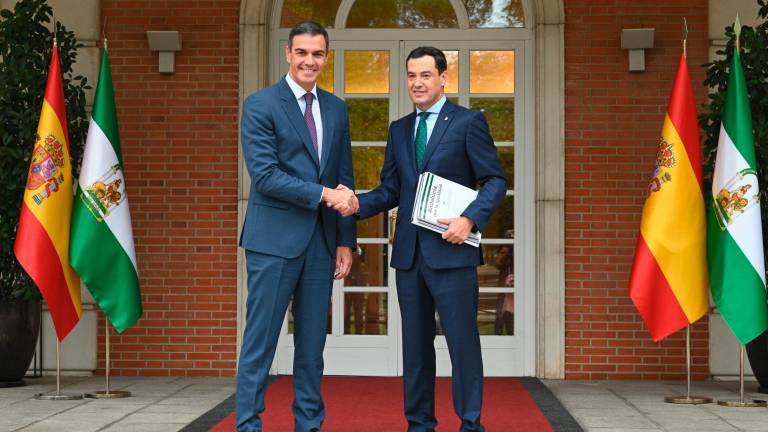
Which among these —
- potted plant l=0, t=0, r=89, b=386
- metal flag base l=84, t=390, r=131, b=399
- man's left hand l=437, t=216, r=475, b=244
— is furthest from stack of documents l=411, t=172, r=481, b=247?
potted plant l=0, t=0, r=89, b=386

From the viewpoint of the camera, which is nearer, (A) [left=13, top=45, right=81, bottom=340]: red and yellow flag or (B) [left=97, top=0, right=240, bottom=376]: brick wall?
(A) [left=13, top=45, right=81, bottom=340]: red and yellow flag

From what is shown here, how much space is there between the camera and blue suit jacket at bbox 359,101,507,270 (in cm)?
417

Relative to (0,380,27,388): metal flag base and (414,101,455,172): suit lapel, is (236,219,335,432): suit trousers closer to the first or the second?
(414,101,455,172): suit lapel

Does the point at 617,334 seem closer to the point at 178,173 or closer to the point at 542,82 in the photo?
the point at 542,82

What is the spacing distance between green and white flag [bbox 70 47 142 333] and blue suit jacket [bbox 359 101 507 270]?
7.00ft

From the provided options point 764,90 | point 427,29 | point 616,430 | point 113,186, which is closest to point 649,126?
point 764,90

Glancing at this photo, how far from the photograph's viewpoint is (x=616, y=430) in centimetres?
485

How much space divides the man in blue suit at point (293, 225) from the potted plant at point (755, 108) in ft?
9.45

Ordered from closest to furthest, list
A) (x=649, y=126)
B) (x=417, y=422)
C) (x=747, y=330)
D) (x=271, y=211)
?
(x=271, y=211) → (x=417, y=422) → (x=747, y=330) → (x=649, y=126)

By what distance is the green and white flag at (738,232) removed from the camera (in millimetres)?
5656

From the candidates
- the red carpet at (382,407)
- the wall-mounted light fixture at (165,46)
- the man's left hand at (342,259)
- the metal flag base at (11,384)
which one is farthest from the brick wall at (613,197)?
the metal flag base at (11,384)

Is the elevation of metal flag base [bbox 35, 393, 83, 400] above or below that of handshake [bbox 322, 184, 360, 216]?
below

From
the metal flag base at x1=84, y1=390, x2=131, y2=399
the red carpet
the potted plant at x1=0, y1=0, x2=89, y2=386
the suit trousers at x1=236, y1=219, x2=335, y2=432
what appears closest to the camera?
the suit trousers at x1=236, y1=219, x2=335, y2=432

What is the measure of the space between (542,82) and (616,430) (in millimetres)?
2776
